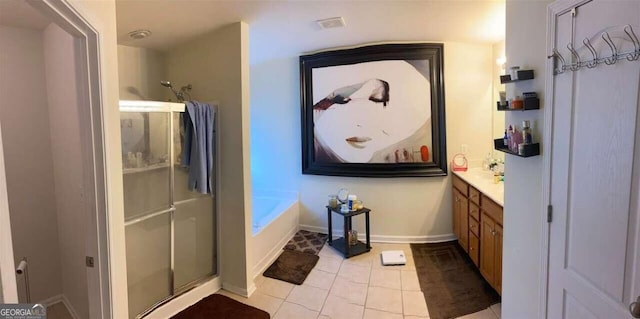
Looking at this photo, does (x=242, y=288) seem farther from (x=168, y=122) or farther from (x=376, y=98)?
(x=376, y=98)

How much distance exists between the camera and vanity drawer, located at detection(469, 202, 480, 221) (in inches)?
109

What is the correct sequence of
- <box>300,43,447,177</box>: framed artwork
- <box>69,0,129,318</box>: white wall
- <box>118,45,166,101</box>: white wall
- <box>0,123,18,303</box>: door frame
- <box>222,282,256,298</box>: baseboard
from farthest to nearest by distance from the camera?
<box>300,43,447,177</box>: framed artwork
<box>118,45,166,101</box>: white wall
<box>222,282,256,298</box>: baseboard
<box>69,0,129,318</box>: white wall
<box>0,123,18,303</box>: door frame

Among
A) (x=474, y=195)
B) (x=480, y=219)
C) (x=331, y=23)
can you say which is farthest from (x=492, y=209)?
(x=331, y=23)

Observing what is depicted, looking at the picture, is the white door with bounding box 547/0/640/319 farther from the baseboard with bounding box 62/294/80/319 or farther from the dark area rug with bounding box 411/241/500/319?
the baseboard with bounding box 62/294/80/319

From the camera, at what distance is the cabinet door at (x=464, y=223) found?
3.09 metres

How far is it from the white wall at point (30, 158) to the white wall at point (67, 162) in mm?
71

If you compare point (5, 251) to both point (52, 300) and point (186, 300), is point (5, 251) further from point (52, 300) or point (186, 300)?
point (52, 300)

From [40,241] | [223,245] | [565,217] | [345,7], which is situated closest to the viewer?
[565,217]

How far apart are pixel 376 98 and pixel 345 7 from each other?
53.1 inches

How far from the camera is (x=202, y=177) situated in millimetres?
2516

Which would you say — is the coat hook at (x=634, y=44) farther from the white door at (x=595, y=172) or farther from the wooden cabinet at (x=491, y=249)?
the wooden cabinet at (x=491, y=249)

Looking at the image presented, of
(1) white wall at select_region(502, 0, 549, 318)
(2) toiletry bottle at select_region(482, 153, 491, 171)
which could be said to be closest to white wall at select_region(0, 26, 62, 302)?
(1) white wall at select_region(502, 0, 549, 318)

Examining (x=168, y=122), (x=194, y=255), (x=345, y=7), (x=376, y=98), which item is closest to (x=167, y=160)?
(x=168, y=122)

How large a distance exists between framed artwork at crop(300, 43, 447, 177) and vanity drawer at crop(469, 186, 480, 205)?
624mm
